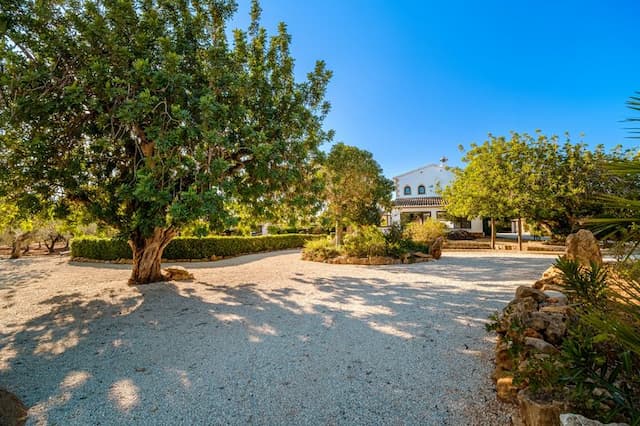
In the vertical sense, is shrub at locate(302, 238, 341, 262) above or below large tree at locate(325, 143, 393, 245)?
below

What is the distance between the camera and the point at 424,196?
3431cm

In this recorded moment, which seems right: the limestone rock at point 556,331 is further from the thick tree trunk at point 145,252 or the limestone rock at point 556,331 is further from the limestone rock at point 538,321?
the thick tree trunk at point 145,252

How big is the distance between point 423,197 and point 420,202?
2785 mm

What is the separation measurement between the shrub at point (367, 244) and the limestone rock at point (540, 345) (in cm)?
928

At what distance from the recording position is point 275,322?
5.01m

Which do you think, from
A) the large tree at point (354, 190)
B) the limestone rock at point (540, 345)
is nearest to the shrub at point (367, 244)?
the large tree at point (354, 190)

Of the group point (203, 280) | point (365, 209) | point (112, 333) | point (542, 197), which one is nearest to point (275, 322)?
point (112, 333)

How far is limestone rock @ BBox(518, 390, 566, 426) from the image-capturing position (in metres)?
1.94

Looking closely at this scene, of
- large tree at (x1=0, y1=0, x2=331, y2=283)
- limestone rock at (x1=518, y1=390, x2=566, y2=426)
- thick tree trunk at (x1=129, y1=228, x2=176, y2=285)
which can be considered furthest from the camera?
thick tree trunk at (x1=129, y1=228, x2=176, y2=285)

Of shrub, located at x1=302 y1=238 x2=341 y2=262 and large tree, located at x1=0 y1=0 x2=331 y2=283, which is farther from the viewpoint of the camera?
shrub, located at x1=302 y1=238 x2=341 y2=262

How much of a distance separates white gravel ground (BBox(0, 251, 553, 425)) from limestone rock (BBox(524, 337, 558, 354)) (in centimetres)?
57

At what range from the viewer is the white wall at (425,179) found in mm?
34094

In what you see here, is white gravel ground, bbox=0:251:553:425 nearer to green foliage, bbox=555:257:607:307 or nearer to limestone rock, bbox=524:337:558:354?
limestone rock, bbox=524:337:558:354

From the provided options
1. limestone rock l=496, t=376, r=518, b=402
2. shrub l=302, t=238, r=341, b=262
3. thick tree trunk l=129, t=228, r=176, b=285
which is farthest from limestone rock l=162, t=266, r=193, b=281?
limestone rock l=496, t=376, r=518, b=402
